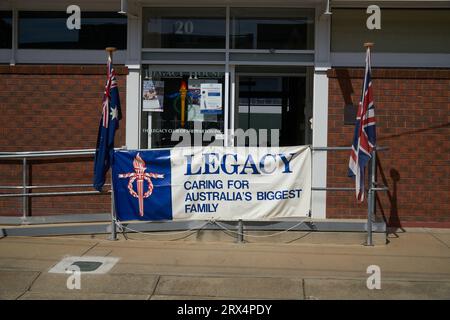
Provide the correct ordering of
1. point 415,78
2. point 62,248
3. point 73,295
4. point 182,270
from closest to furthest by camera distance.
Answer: point 73,295
point 182,270
point 62,248
point 415,78

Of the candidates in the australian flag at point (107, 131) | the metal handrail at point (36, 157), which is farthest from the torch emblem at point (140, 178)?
the metal handrail at point (36, 157)

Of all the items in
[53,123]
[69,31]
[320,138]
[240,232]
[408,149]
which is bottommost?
[240,232]

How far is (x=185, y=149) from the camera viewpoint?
26.6 feet

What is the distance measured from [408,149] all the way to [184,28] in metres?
4.01

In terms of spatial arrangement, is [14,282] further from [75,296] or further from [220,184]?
[220,184]

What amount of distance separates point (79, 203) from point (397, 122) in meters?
5.11

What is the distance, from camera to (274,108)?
9977 millimetres

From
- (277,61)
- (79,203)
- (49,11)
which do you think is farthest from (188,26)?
(79,203)

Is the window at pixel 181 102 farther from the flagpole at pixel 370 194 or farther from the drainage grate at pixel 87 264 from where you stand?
the drainage grate at pixel 87 264

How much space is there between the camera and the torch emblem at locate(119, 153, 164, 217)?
8094 mm

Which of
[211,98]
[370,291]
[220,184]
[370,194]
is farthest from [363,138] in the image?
[211,98]

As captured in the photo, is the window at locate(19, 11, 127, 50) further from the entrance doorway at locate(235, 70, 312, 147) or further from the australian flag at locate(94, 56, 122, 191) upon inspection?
the entrance doorway at locate(235, 70, 312, 147)

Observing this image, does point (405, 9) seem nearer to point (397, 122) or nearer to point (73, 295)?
point (397, 122)

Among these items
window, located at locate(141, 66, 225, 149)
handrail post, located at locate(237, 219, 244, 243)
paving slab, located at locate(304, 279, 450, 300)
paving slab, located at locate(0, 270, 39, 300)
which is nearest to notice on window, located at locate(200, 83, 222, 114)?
window, located at locate(141, 66, 225, 149)
